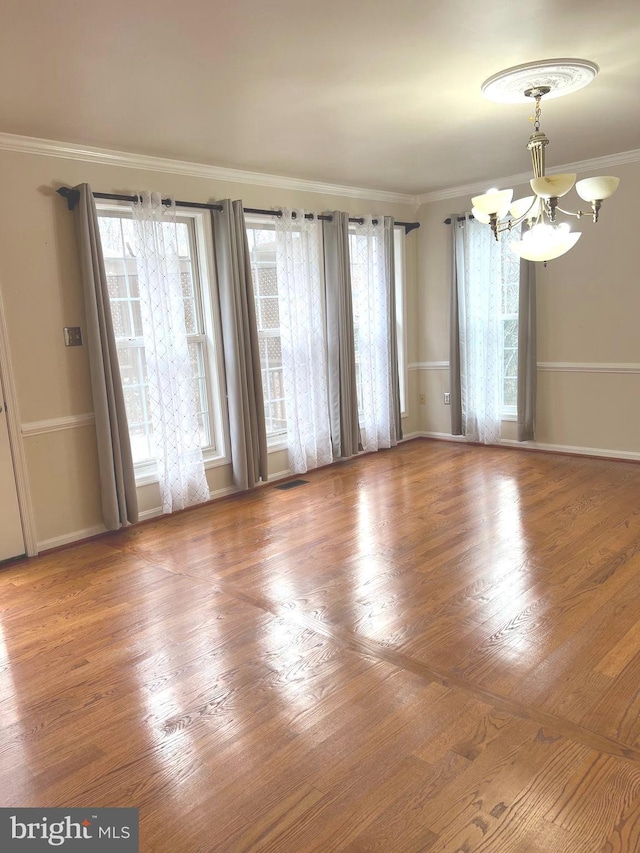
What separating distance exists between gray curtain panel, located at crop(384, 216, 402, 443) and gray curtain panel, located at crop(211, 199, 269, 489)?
1.69 meters

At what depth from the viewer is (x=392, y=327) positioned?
236 inches

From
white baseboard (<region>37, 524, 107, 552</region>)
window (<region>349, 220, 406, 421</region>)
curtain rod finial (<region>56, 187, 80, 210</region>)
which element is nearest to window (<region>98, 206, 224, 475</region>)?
curtain rod finial (<region>56, 187, 80, 210</region>)

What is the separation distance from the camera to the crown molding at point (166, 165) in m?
3.64

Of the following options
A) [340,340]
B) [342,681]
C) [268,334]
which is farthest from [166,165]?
[342,681]

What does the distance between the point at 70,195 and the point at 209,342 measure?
4.52ft

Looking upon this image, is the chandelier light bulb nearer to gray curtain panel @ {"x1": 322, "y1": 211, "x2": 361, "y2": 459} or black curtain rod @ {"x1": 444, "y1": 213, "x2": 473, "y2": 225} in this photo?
gray curtain panel @ {"x1": 322, "y1": 211, "x2": 361, "y2": 459}

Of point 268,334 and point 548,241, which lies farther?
point 268,334

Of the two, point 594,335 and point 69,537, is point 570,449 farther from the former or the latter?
point 69,537

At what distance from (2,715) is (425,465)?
395 centimetres

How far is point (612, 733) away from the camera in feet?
6.57

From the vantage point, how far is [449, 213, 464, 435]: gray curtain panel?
233 inches

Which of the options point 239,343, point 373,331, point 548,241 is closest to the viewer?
point 548,241

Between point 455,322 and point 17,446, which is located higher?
point 455,322

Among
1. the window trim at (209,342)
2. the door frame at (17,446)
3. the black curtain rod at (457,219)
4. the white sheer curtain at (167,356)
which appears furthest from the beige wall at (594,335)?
the door frame at (17,446)
